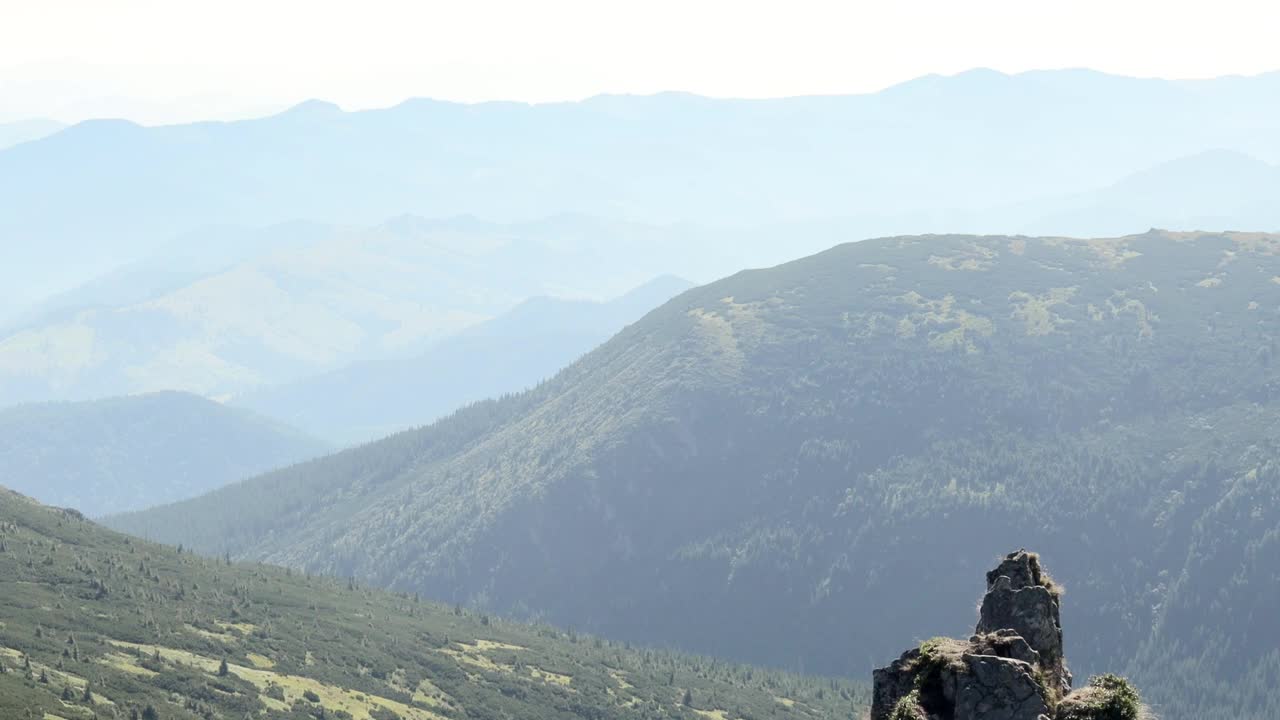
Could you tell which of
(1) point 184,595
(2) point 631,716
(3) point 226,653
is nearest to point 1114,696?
(3) point 226,653

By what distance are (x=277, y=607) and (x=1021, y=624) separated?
495ft

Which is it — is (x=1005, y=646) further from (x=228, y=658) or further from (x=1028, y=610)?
(x=228, y=658)

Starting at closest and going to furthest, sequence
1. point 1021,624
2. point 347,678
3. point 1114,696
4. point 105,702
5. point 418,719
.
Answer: point 1114,696, point 1021,624, point 105,702, point 418,719, point 347,678

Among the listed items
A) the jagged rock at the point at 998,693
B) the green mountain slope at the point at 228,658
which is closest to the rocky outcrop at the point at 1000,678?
the jagged rock at the point at 998,693

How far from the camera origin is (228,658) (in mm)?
144125

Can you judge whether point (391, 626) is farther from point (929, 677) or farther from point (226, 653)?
point (929, 677)

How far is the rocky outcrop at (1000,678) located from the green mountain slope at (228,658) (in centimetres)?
7289

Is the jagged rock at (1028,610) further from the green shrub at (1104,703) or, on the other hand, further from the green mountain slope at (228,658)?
the green mountain slope at (228,658)

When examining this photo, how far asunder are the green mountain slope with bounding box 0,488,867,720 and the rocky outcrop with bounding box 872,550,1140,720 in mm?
72892

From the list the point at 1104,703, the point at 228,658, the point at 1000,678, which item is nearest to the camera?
the point at 1104,703

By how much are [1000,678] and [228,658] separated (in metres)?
119

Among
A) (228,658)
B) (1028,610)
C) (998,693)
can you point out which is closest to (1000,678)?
(998,693)

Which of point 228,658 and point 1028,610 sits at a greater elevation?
point 1028,610

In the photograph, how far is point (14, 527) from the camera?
176m
